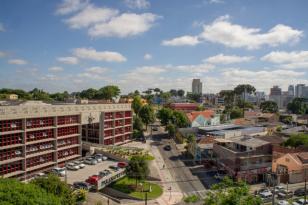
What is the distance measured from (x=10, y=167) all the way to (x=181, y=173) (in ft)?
113

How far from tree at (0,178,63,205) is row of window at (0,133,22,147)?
20204mm

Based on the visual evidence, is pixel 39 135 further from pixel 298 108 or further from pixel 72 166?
pixel 298 108

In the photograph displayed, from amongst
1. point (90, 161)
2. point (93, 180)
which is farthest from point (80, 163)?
point (93, 180)

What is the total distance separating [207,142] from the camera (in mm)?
78812

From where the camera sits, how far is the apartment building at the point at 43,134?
5438cm

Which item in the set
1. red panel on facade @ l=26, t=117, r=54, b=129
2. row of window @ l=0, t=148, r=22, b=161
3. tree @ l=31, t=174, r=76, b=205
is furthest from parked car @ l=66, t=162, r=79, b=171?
tree @ l=31, t=174, r=76, b=205

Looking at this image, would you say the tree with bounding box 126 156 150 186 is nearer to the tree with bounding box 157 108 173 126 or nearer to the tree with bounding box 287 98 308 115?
the tree with bounding box 157 108 173 126

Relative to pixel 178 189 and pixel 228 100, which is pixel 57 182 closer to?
pixel 178 189

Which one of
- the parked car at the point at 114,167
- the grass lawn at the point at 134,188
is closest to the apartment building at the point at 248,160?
the grass lawn at the point at 134,188

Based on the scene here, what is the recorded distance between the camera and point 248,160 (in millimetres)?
60312

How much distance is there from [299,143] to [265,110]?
378ft

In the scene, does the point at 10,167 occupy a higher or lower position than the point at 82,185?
higher

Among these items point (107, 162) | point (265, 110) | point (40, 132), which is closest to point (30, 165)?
point (40, 132)

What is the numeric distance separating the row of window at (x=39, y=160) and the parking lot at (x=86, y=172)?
17.1 ft
